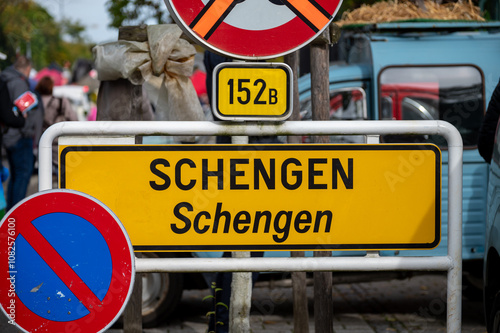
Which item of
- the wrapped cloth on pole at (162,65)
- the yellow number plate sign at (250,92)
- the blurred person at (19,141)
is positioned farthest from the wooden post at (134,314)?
the blurred person at (19,141)

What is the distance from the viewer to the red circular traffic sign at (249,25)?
322cm

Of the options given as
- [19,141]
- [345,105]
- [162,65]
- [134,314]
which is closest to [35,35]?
[19,141]

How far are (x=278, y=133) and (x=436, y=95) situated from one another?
399 cm

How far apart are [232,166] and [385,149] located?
2.10 ft

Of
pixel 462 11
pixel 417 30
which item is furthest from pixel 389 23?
pixel 462 11

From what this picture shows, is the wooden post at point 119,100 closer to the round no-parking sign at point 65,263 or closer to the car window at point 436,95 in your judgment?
the car window at point 436,95

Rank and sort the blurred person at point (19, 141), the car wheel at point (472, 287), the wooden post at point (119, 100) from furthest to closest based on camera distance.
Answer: the blurred person at point (19, 141), the car wheel at point (472, 287), the wooden post at point (119, 100)

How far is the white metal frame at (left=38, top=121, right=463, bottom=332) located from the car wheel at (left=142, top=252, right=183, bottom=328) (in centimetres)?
334

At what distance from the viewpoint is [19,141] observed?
1031 cm

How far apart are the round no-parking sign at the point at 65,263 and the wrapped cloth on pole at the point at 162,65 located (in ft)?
7.53

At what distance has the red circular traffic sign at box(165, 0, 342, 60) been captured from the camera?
3.22 metres

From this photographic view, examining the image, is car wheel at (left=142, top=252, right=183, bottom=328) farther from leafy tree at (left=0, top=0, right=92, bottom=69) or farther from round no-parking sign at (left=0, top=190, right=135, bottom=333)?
leafy tree at (left=0, top=0, right=92, bottom=69)

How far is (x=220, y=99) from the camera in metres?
3.26

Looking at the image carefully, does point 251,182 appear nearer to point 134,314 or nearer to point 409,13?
point 134,314
